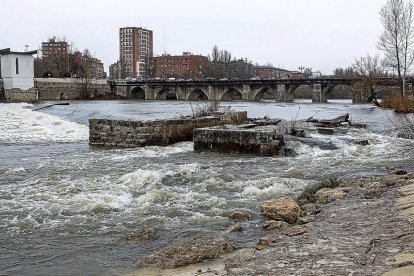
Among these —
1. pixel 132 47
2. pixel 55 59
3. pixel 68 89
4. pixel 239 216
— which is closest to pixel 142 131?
pixel 239 216

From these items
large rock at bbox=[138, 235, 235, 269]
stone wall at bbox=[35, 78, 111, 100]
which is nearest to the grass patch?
Answer: large rock at bbox=[138, 235, 235, 269]

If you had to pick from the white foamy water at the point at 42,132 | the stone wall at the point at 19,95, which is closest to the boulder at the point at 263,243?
the white foamy water at the point at 42,132

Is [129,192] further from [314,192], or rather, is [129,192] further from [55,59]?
[55,59]

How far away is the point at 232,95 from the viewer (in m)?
92.6

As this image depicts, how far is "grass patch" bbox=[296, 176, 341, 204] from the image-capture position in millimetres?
8336

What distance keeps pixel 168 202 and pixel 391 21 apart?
139 feet

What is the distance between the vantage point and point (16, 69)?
68.8 m

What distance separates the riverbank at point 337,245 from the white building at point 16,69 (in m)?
68.4

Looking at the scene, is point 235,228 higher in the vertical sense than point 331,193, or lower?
lower

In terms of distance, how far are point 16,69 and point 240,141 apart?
2435 inches

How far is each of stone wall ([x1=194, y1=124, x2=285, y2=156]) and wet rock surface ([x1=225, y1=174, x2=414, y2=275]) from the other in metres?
6.90

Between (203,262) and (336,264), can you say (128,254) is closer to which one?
(203,262)

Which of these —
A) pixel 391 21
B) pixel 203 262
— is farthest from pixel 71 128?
pixel 391 21

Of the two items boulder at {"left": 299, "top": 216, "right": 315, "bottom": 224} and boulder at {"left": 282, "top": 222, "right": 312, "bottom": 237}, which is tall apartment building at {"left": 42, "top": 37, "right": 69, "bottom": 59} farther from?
boulder at {"left": 282, "top": 222, "right": 312, "bottom": 237}
